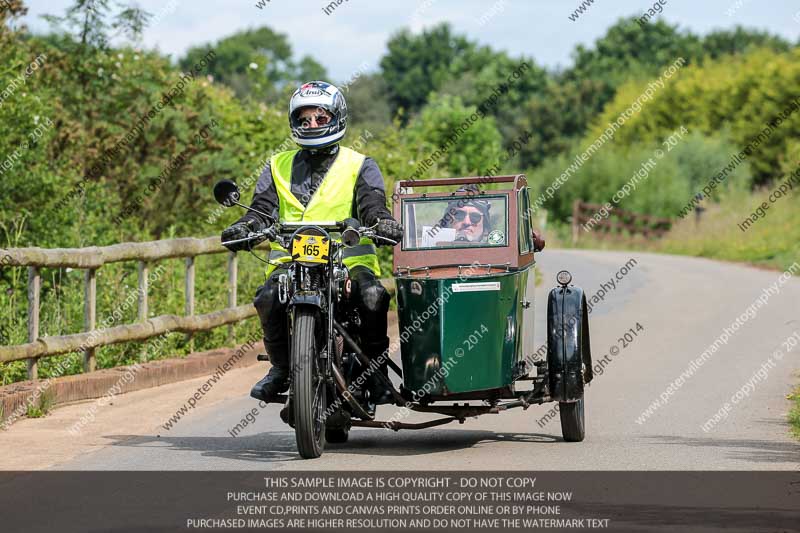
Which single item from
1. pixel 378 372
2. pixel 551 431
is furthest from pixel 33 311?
pixel 551 431

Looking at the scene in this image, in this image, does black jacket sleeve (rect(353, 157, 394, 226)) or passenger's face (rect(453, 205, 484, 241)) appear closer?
black jacket sleeve (rect(353, 157, 394, 226))

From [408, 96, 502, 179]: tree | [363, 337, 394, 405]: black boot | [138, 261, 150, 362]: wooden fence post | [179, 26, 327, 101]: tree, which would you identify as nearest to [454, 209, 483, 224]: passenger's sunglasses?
[363, 337, 394, 405]: black boot

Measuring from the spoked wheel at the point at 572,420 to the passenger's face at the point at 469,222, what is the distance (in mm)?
1272

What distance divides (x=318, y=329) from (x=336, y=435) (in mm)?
1280

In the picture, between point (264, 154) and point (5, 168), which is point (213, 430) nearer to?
point (5, 168)

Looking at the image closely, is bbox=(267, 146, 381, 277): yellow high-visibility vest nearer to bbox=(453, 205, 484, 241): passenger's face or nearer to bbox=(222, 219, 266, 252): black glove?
bbox=(222, 219, 266, 252): black glove

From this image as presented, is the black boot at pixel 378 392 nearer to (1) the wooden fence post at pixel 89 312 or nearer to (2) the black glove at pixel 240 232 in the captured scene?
(2) the black glove at pixel 240 232

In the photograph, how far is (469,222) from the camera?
1005 centimetres

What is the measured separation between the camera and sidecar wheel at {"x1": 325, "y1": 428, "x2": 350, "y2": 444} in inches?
396

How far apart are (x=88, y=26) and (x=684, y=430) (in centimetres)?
1409

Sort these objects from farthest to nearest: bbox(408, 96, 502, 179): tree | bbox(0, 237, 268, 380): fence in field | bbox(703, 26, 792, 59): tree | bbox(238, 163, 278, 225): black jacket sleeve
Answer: bbox(703, 26, 792, 59): tree → bbox(408, 96, 502, 179): tree → bbox(0, 237, 268, 380): fence in field → bbox(238, 163, 278, 225): black jacket sleeve

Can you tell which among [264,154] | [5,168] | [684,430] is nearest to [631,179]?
[264,154]

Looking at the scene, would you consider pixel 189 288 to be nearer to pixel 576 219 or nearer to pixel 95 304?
pixel 95 304

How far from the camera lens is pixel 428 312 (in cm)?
938
